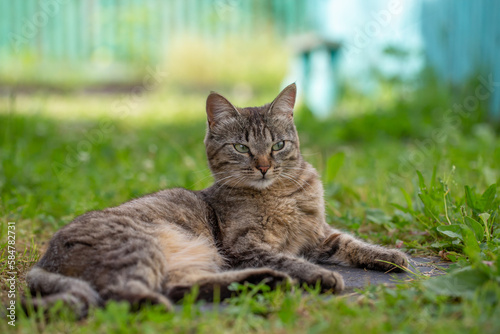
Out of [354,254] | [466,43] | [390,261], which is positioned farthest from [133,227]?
Result: [466,43]

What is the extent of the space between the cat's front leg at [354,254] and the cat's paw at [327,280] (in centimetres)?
44

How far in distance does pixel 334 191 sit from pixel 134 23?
36.9 feet

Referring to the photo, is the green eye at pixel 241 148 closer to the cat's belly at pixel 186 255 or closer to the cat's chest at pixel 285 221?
the cat's chest at pixel 285 221

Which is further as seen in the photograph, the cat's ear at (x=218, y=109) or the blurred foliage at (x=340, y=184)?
the cat's ear at (x=218, y=109)

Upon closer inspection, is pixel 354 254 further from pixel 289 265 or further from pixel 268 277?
pixel 268 277

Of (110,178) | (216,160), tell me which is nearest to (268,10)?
(110,178)

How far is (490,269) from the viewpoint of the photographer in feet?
Answer: 7.27

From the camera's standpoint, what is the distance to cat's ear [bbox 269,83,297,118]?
11.1ft

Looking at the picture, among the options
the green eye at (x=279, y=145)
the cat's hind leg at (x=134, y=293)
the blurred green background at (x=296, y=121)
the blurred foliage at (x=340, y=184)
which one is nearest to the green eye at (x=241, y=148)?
the green eye at (x=279, y=145)

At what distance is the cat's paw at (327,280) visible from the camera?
250cm

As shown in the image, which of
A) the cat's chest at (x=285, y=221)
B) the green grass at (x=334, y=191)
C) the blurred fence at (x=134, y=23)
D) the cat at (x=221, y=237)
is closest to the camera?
the green grass at (x=334, y=191)

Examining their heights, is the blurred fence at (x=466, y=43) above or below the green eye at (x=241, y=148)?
above

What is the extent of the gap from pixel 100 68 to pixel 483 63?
399 inches

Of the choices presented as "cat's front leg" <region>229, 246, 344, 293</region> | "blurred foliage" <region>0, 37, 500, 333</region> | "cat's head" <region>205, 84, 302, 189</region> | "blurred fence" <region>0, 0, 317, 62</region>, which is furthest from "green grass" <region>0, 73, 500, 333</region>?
"blurred fence" <region>0, 0, 317, 62</region>
